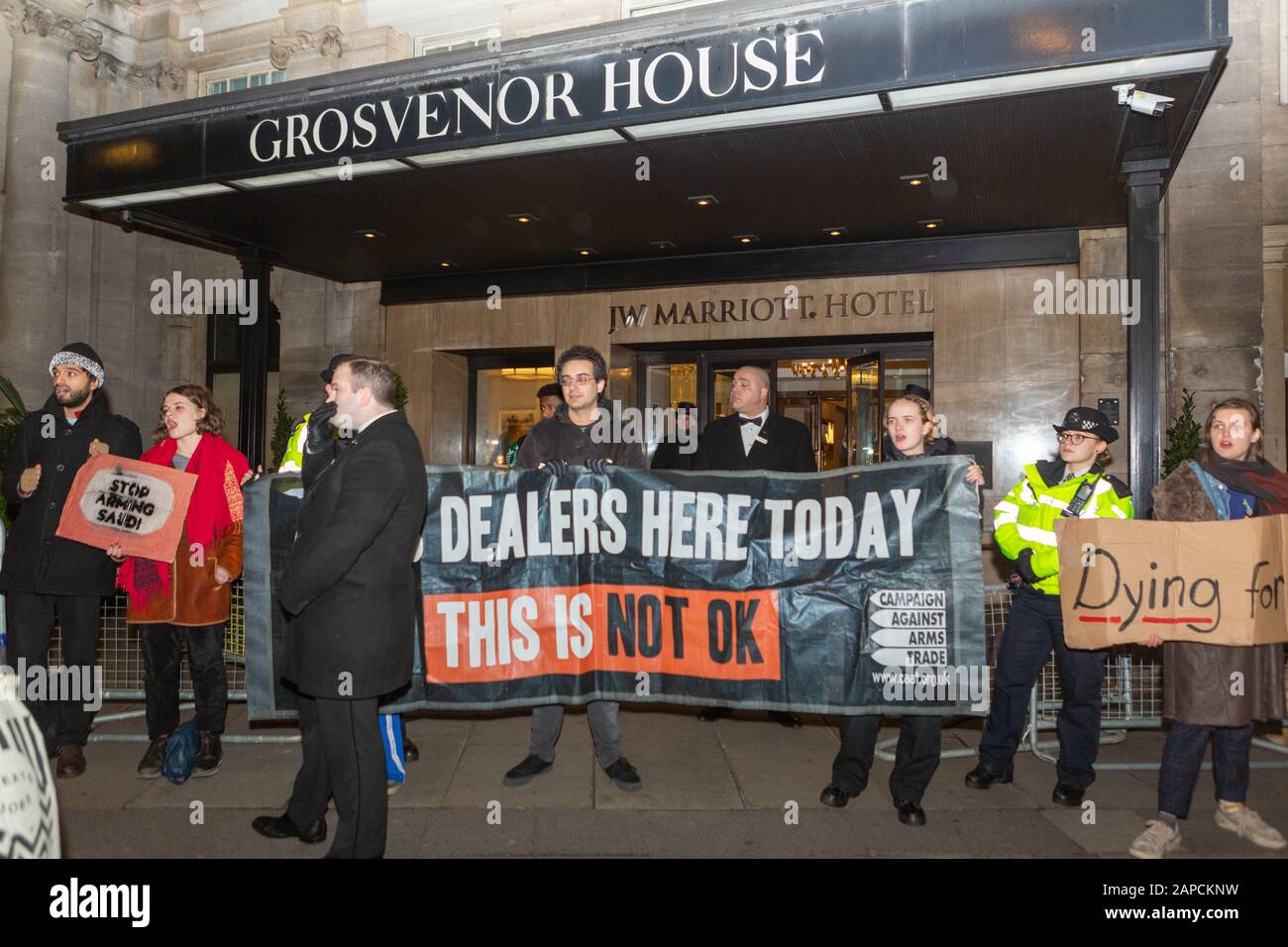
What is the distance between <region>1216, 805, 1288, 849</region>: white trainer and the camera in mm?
4227

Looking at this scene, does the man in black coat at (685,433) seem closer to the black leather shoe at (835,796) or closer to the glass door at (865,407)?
the glass door at (865,407)

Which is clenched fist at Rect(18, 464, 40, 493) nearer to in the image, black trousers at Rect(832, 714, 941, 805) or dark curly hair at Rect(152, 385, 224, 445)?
dark curly hair at Rect(152, 385, 224, 445)

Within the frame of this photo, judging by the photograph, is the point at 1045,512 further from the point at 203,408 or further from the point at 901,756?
the point at 203,408

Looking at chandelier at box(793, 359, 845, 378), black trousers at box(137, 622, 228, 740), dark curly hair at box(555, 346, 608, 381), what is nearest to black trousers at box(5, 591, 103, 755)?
black trousers at box(137, 622, 228, 740)

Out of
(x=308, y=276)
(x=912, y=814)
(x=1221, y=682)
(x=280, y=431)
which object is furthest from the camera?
(x=308, y=276)

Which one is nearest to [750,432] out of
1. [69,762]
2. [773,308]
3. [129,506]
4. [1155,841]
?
[1155,841]

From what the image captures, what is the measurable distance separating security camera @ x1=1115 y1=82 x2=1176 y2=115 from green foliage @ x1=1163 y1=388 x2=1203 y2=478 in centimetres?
413

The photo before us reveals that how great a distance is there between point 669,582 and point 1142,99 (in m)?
4.88

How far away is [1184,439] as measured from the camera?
9.27m

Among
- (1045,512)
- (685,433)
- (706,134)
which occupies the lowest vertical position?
(1045,512)

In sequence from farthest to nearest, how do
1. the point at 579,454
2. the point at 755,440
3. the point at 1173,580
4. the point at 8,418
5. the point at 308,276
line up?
the point at 308,276
the point at 8,418
the point at 755,440
the point at 579,454
the point at 1173,580

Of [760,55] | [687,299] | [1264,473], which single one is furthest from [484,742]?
[687,299]
